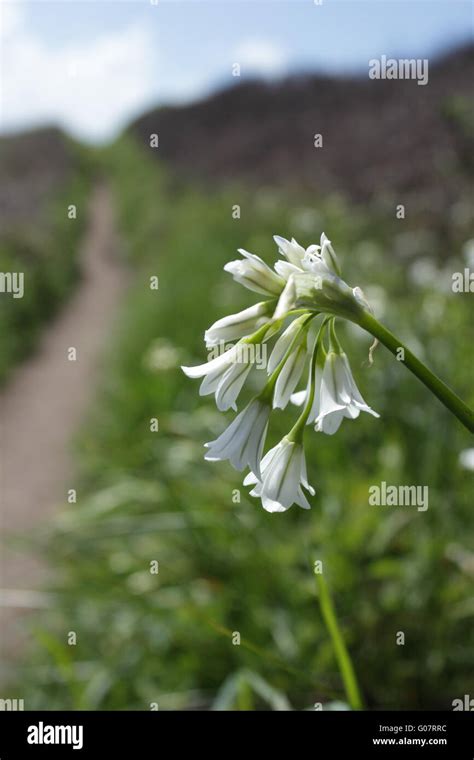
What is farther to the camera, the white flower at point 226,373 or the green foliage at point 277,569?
the green foliage at point 277,569

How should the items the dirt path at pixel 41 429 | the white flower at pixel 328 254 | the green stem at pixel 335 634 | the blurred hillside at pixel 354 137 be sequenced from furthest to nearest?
the blurred hillside at pixel 354 137 < the dirt path at pixel 41 429 < the green stem at pixel 335 634 < the white flower at pixel 328 254

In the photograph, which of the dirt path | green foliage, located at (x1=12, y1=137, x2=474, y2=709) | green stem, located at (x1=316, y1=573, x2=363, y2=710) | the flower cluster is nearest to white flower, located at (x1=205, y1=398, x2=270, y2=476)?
the flower cluster

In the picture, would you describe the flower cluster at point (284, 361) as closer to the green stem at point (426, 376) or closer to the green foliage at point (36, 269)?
the green stem at point (426, 376)

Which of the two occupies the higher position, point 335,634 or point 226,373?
point 226,373

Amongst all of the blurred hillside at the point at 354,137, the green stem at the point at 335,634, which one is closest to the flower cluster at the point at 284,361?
the green stem at the point at 335,634

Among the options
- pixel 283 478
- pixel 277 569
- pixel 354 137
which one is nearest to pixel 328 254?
pixel 283 478

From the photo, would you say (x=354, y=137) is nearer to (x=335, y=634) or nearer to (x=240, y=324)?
(x=335, y=634)
